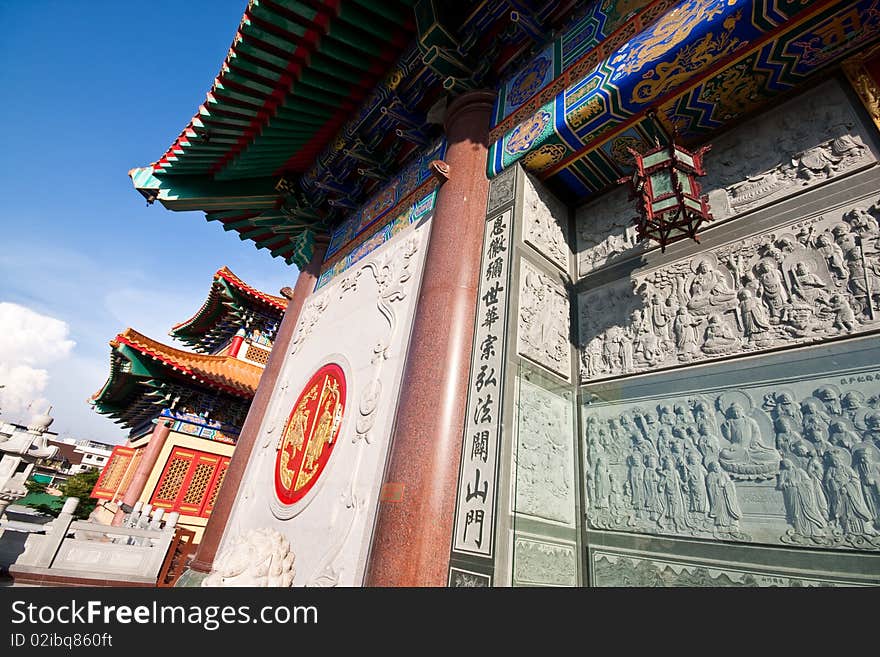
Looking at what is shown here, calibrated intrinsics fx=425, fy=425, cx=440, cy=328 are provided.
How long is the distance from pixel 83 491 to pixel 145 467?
42.2 feet

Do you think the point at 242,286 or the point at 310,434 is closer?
the point at 310,434

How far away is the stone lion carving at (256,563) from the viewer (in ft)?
10.7

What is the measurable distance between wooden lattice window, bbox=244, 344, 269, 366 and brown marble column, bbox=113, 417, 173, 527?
354 cm

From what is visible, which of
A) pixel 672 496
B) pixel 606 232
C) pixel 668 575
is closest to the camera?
pixel 668 575

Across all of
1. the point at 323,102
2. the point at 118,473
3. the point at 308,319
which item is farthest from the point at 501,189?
the point at 118,473

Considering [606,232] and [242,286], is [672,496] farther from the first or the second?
[242,286]

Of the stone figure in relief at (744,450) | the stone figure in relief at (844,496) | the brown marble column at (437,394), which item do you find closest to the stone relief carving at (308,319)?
the brown marble column at (437,394)

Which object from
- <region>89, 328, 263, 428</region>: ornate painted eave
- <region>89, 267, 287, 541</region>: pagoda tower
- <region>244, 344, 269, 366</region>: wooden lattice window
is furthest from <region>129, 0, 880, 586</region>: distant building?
<region>244, 344, 269, 366</region>: wooden lattice window

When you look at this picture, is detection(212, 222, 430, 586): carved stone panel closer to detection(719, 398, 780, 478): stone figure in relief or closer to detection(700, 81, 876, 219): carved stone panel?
detection(719, 398, 780, 478): stone figure in relief

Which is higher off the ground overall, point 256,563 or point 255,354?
point 255,354

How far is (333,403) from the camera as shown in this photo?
4.38 m

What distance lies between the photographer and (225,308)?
48.8ft
